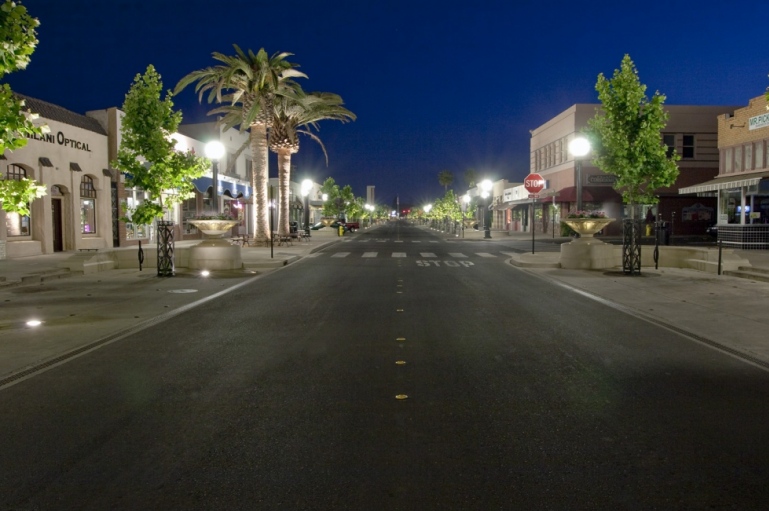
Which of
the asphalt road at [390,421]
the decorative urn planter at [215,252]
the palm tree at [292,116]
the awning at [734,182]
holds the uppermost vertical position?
the palm tree at [292,116]

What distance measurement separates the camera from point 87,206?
1175 inches

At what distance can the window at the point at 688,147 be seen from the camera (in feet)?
Answer: 163

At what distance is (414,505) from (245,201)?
4981 centimetres

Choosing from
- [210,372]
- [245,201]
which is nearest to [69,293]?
[210,372]

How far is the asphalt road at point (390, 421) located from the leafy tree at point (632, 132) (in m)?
13.2

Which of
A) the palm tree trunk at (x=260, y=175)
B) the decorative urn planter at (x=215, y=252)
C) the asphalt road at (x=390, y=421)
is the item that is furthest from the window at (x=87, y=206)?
the asphalt road at (x=390, y=421)

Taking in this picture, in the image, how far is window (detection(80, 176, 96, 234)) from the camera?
29.4 meters

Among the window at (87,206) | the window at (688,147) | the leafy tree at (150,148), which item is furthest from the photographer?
the window at (688,147)

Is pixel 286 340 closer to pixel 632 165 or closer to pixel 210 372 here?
pixel 210 372

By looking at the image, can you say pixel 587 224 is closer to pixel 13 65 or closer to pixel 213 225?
pixel 213 225

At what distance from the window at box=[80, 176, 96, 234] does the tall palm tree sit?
21.2 feet

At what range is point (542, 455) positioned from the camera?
4.59m

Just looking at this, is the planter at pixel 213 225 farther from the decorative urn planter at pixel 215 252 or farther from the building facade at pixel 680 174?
the building facade at pixel 680 174

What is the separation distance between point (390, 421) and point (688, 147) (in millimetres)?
51372
